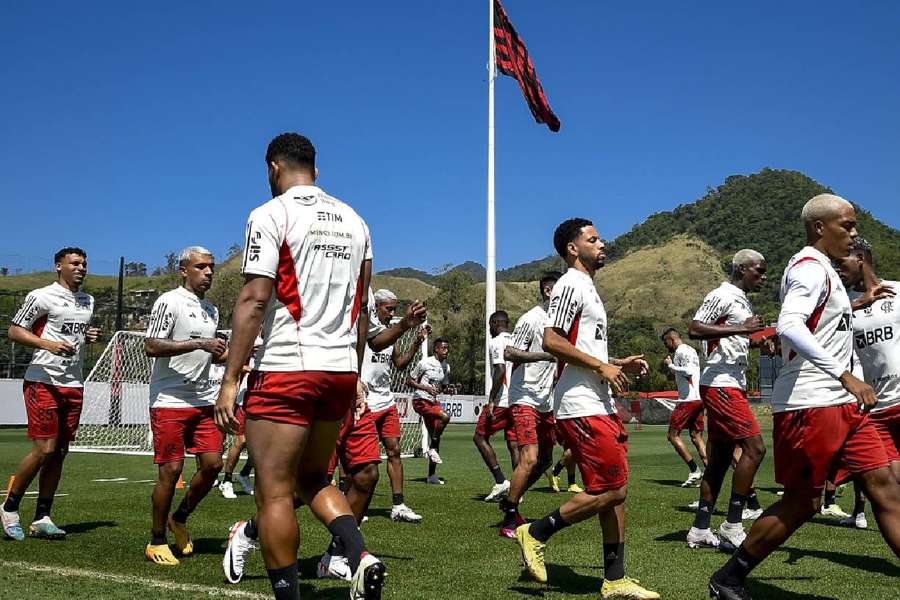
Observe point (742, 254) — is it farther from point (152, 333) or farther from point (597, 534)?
point (152, 333)

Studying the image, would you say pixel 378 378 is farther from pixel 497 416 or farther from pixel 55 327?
pixel 55 327

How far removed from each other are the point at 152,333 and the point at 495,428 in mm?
5330

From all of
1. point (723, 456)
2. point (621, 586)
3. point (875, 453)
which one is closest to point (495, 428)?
point (723, 456)

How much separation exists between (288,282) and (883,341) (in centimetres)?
481

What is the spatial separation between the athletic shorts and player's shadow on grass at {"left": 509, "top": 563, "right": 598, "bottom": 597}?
9.11 feet

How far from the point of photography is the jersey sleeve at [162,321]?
7.11 m

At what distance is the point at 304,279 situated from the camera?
4156mm

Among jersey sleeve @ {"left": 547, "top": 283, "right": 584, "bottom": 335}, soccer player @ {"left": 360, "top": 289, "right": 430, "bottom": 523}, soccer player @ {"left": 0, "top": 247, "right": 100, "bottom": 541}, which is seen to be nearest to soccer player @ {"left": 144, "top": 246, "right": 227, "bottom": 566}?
→ soccer player @ {"left": 0, "top": 247, "right": 100, "bottom": 541}

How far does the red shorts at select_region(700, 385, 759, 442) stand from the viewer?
24.9ft

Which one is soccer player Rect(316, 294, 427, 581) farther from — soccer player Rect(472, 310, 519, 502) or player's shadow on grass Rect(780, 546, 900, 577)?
soccer player Rect(472, 310, 519, 502)

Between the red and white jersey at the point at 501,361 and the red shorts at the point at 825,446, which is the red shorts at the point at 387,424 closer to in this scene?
the red and white jersey at the point at 501,361

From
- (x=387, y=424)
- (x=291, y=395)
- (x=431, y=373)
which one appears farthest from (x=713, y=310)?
(x=431, y=373)

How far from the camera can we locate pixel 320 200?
170 inches

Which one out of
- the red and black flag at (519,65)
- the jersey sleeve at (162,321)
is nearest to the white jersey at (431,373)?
the jersey sleeve at (162,321)
